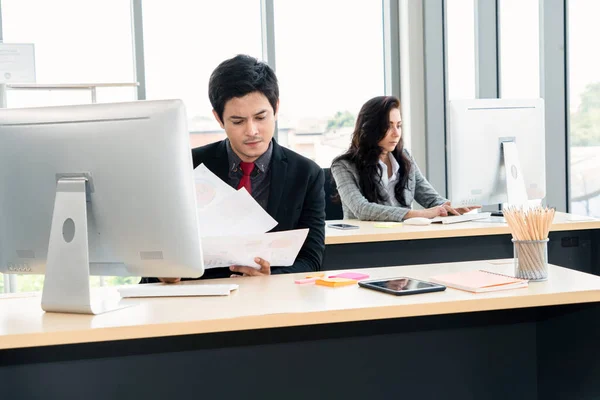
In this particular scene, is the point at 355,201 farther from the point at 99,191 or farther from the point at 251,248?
the point at 99,191

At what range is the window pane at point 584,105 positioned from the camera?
12.6 feet

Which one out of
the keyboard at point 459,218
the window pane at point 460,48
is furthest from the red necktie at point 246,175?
the window pane at point 460,48

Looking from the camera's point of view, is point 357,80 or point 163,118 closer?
point 163,118

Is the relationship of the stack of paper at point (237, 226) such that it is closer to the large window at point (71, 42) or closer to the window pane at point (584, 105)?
the window pane at point (584, 105)

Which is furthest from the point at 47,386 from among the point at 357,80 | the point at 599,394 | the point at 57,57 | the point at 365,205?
the point at 357,80

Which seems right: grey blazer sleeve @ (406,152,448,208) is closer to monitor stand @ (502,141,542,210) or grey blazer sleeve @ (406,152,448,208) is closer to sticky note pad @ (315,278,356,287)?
monitor stand @ (502,141,542,210)

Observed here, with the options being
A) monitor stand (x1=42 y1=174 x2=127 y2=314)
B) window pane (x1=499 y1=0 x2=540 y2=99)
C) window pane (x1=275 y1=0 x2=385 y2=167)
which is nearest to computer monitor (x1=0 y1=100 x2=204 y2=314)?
monitor stand (x1=42 y1=174 x2=127 y2=314)

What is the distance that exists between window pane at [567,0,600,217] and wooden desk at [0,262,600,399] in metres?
2.27

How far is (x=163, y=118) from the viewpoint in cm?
151

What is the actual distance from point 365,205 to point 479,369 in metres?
1.64

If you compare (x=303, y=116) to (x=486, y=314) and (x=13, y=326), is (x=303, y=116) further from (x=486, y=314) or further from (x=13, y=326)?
(x=13, y=326)

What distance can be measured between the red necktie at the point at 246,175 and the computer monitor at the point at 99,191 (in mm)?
665

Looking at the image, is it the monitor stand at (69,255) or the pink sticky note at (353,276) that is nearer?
the monitor stand at (69,255)

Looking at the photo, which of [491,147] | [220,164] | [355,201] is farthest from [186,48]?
[220,164]
